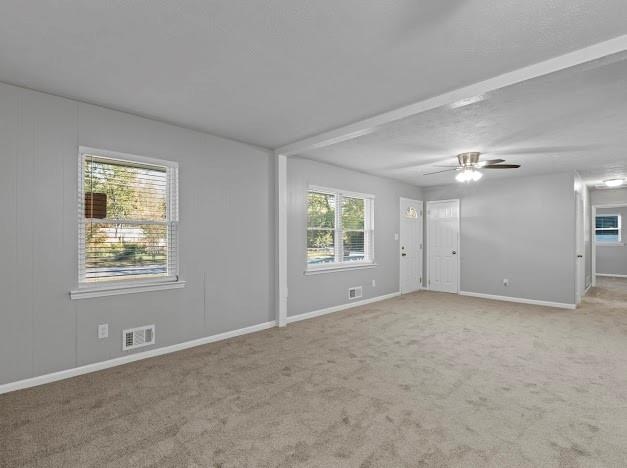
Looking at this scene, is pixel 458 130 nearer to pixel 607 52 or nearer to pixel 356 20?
pixel 607 52

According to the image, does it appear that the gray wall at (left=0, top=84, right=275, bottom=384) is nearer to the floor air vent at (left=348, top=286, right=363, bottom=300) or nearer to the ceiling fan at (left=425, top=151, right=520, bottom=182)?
the floor air vent at (left=348, top=286, right=363, bottom=300)

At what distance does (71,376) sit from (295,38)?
11.4ft

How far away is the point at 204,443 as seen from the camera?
211 cm

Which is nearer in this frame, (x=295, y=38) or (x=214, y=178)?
(x=295, y=38)

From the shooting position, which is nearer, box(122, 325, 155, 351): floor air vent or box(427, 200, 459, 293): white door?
box(122, 325, 155, 351): floor air vent

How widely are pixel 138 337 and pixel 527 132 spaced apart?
4.94 m

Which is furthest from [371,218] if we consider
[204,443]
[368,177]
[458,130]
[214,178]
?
[204,443]

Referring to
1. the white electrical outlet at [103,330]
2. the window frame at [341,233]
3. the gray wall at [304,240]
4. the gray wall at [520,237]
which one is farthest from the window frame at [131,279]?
the gray wall at [520,237]

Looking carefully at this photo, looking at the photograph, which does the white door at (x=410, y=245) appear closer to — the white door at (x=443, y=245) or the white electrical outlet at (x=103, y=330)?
the white door at (x=443, y=245)

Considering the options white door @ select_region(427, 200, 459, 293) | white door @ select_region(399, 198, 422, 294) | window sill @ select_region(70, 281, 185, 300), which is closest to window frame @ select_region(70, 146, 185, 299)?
window sill @ select_region(70, 281, 185, 300)

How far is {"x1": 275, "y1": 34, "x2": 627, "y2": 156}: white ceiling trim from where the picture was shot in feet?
7.02

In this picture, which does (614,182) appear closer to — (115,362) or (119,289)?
(119,289)

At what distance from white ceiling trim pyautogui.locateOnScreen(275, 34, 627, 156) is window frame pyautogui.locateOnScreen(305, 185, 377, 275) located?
150 cm

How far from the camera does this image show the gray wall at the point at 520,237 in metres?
6.04
